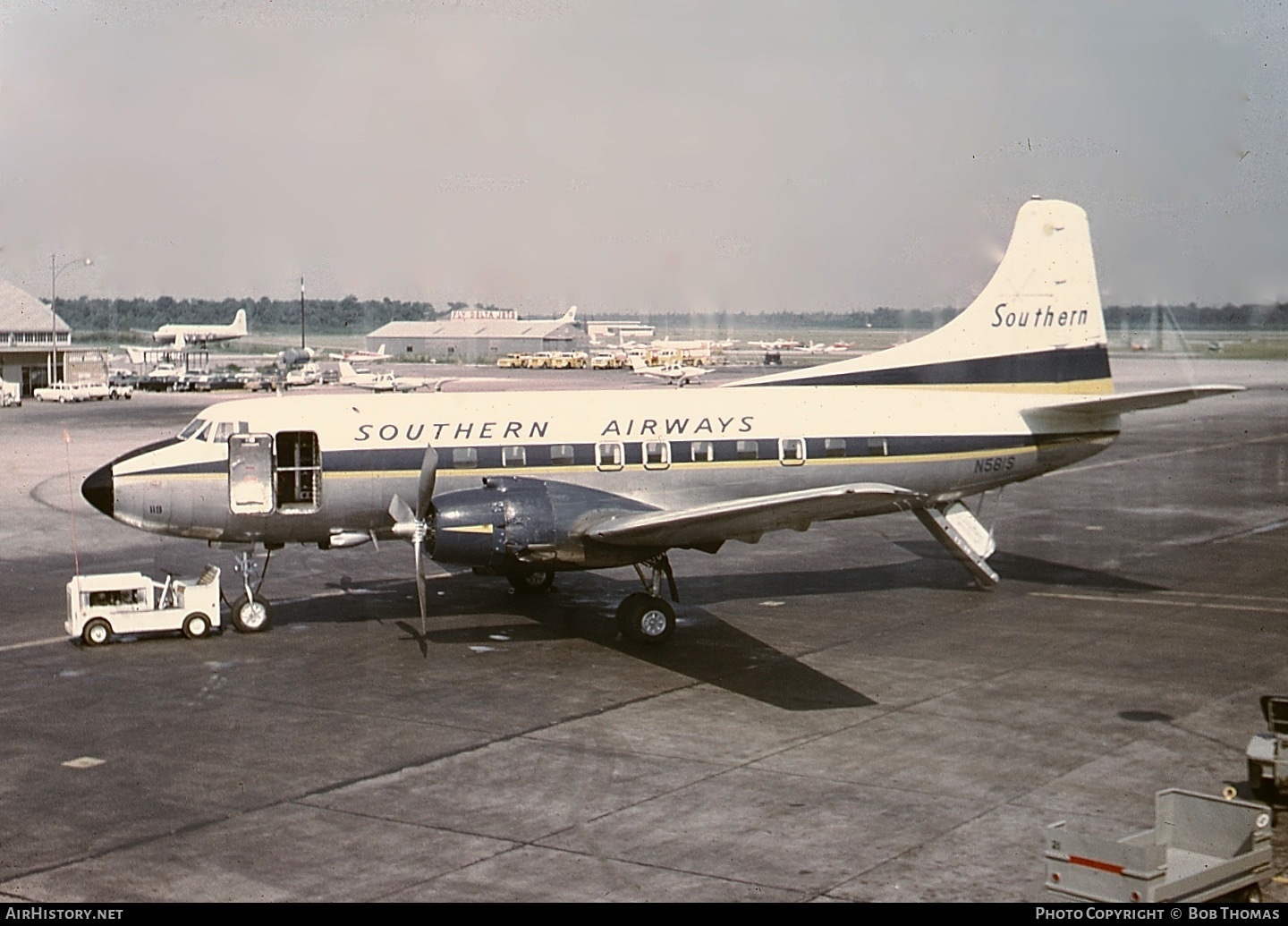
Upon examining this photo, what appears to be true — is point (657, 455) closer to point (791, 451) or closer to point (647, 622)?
point (791, 451)

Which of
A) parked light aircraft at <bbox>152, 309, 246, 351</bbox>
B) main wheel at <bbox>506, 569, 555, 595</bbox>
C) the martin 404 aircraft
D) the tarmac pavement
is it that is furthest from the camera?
parked light aircraft at <bbox>152, 309, 246, 351</bbox>

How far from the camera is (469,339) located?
557 feet

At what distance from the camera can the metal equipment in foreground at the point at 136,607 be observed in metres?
24.3

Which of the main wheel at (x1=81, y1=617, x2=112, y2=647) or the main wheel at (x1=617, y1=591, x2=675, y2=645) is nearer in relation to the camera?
the main wheel at (x1=617, y1=591, x2=675, y2=645)

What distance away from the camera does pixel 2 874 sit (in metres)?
13.7

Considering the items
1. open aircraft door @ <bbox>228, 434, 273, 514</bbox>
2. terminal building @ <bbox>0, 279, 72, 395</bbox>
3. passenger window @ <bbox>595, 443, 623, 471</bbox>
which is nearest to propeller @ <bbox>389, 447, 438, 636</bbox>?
open aircraft door @ <bbox>228, 434, 273, 514</bbox>

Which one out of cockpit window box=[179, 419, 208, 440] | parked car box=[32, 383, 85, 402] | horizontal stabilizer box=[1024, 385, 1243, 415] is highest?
horizontal stabilizer box=[1024, 385, 1243, 415]

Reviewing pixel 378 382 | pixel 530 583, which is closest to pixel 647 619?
pixel 530 583

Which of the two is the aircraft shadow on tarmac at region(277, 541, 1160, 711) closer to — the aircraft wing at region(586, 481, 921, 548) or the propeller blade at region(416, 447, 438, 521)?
the aircraft wing at region(586, 481, 921, 548)

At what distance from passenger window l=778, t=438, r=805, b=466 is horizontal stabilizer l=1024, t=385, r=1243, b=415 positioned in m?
5.27

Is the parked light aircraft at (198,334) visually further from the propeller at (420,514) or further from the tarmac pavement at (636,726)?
the propeller at (420,514)

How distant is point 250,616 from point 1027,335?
59.2 ft

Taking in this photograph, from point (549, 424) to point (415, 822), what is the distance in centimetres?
1186

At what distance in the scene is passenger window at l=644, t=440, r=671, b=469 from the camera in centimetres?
2597
